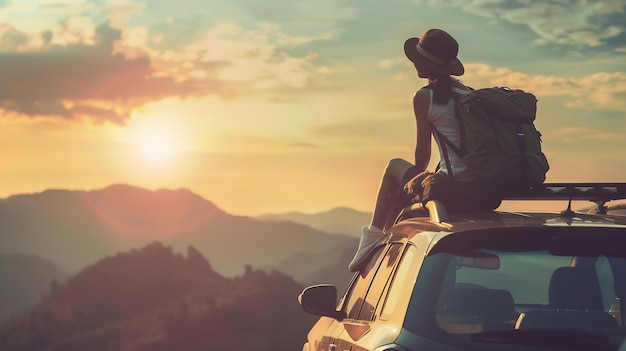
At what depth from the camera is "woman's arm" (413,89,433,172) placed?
8438 millimetres

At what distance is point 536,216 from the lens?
6383 millimetres

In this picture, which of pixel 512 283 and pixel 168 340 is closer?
pixel 512 283

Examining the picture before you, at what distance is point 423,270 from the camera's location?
230 inches

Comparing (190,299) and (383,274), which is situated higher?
(383,274)

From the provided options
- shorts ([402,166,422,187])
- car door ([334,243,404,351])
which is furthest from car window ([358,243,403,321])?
shorts ([402,166,422,187])

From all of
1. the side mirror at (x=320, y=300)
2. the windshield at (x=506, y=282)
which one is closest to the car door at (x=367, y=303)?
the side mirror at (x=320, y=300)

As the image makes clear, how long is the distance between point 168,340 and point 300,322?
2054 cm

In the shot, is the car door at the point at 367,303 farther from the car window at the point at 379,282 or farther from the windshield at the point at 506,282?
the windshield at the point at 506,282

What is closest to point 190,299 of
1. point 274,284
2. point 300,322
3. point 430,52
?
point 274,284

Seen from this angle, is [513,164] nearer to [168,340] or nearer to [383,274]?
[383,274]

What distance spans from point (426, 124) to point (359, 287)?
4.00 feet

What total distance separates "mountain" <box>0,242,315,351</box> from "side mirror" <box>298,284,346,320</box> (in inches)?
4928

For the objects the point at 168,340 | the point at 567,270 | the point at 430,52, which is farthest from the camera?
the point at 168,340

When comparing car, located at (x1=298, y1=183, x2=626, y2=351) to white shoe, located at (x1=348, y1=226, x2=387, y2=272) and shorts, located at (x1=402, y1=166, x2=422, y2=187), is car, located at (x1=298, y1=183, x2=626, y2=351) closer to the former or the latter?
white shoe, located at (x1=348, y1=226, x2=387, y2=272)
